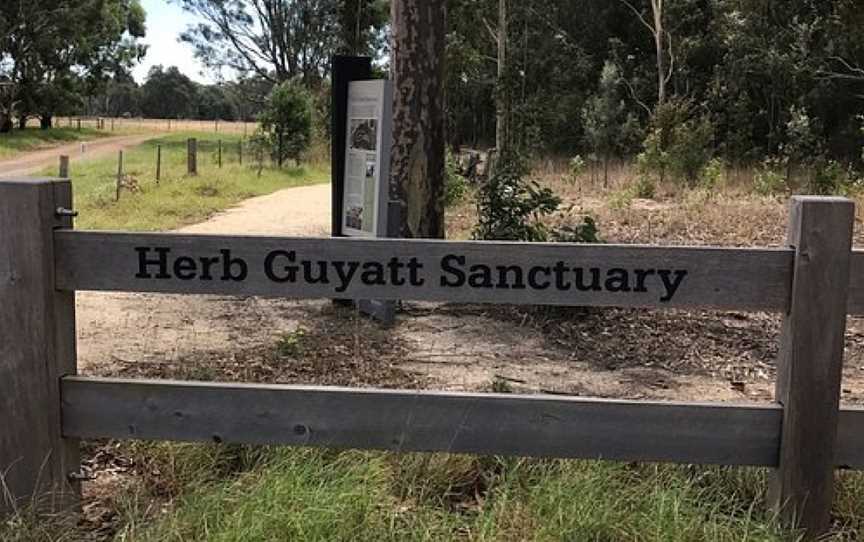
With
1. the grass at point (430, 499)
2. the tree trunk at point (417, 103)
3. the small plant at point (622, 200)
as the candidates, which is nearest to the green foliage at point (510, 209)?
the tree trunk at point (417, 103)

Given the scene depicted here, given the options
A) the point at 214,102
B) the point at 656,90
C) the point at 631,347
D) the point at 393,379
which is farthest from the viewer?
the point at 214,102

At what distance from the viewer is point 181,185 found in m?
20.8

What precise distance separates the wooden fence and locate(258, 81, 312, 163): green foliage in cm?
2725

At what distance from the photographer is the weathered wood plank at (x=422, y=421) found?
3.21m

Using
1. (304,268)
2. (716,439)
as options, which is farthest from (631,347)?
(304,268)

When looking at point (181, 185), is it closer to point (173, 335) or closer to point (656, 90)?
point (173, 335)

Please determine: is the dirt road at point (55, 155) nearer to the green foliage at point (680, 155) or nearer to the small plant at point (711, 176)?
the green foliage at point (680, 155)

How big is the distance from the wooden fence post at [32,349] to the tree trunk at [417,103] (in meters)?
5.15

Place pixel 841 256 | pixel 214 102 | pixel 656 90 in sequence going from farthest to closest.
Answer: pixel 214 102 < pixel 656 90 < pixel 841 256

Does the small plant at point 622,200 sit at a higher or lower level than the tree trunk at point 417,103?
lower

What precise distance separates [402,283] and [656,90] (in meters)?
40.2

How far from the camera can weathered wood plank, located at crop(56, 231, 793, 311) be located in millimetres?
3209

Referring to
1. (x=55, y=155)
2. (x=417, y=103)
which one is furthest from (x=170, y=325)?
(x=55, y=155)

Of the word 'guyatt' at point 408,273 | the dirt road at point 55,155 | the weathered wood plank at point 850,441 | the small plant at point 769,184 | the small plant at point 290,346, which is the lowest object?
the dirt road at point 55,155
